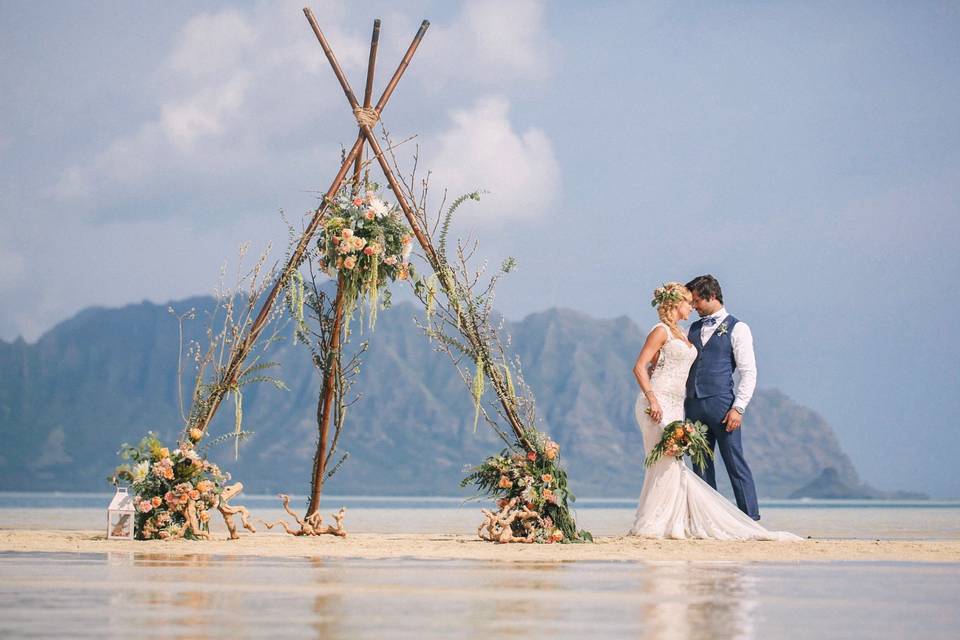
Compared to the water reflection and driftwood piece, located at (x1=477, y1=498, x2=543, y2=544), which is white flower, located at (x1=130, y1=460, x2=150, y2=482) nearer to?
driftwood piece, located at (x1=477, y1=498, x2=543, y2=544)

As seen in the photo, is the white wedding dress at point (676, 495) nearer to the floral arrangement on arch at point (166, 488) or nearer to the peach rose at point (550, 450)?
the peach rose at point (550, 450)

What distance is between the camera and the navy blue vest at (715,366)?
43.9ft

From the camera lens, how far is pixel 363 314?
14.2 metres

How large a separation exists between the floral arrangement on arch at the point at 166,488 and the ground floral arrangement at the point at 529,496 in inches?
96.9

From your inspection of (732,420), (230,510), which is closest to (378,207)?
(230,510)

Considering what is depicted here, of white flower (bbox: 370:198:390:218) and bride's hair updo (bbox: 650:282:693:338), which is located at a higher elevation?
white flower (bbox: 370:198:390:218)

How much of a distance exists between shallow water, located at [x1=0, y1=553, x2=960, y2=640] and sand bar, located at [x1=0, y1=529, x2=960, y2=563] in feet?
2.82

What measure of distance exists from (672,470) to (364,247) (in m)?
3.60

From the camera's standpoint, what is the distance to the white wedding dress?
1290 centimetres

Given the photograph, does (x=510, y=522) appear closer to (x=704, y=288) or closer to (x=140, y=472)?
(x=704, y=288)

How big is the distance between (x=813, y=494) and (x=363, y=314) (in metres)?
183

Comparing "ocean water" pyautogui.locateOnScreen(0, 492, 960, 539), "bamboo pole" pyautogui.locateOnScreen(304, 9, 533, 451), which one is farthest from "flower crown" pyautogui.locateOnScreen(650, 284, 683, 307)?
"ocean water" pyautogui.locateOnScreen(0, 492, 960, 539)

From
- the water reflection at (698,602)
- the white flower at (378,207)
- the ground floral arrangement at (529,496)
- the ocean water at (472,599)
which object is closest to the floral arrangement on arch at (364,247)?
the white flower at (378,207)

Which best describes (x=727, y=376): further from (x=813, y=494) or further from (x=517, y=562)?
(x=813, y=494)
